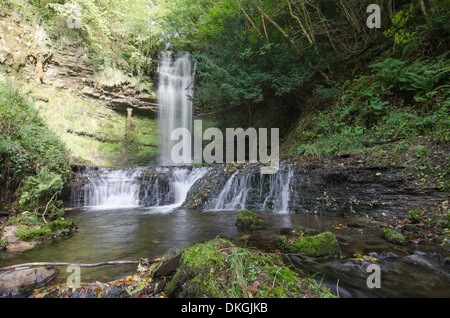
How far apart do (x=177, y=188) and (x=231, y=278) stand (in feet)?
24.5

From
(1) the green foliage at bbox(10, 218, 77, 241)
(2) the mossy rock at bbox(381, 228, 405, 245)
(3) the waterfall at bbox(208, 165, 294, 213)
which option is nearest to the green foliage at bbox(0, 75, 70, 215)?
(1) the green foliage at bbox(10, 218, 77, 241)

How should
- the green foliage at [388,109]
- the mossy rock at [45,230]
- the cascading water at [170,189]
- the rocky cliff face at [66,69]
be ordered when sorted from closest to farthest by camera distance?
the mossy rock at [45,230]
the green foliage at [388,109]
the cascading water at [170,189]
the rocky cliff face at [66,69]

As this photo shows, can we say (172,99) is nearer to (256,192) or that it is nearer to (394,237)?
(256,192)

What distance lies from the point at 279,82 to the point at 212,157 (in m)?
7.01

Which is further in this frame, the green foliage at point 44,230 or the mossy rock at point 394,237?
the green foliage at point 44,230

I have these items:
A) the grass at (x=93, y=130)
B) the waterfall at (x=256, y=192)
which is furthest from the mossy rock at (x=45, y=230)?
the grass at (x=93, y=130)

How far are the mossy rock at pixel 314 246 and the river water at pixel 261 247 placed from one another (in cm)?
14

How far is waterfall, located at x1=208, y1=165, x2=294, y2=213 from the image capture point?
6508 mm

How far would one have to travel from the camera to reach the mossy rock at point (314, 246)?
2.82m

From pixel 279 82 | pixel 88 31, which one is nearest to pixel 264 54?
pixel 279 82

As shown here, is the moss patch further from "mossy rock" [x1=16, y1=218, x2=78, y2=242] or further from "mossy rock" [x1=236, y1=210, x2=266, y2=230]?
"mossy rock" [x1=236, y1=210, x2=266, y2=230]

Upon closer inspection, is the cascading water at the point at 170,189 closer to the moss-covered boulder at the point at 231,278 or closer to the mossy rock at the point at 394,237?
the mossy rock at the point at 394,237
